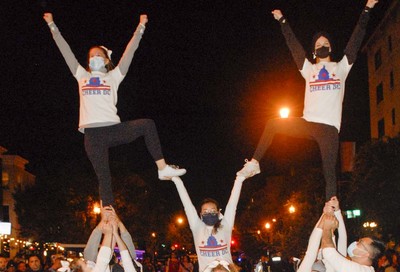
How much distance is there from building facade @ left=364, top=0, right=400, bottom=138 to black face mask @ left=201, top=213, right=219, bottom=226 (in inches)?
1314

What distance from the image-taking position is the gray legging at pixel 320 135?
266 inches

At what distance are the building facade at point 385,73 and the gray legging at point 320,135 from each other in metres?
33.2

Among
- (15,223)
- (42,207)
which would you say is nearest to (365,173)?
(42,207)

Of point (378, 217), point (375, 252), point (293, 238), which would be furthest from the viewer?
point (293, 238)

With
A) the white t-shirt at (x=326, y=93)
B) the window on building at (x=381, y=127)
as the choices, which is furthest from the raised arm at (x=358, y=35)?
the window on building at (x=381, y=127)

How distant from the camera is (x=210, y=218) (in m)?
7.18

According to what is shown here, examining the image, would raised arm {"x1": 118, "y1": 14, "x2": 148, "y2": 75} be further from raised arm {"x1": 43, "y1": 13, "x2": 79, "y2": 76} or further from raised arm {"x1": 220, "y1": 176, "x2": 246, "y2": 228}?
raised arm {"x1": 220, "y1": 176, "x2": 246, "y2": 228}

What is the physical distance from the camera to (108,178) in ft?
22.8

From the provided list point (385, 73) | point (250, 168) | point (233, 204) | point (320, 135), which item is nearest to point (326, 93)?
point (320, 135)

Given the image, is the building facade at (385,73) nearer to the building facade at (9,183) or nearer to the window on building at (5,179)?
the building facade at (9,183)

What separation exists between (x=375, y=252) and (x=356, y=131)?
45.4m

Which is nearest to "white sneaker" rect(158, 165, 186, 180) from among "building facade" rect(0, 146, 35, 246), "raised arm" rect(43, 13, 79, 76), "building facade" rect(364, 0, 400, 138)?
"raised arm" rect(43, 13, 79, 76)

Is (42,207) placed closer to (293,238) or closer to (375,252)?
(293,238)

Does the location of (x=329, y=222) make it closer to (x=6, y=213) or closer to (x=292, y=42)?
(x=292, y=42)
